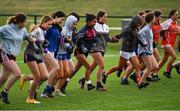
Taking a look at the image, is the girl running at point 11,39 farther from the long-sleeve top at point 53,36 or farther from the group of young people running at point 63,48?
the long-sleeve top at point 53,36

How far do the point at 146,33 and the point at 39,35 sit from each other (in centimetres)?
325

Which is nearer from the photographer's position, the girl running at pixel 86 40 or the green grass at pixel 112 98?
the green grass at pixel 112 98

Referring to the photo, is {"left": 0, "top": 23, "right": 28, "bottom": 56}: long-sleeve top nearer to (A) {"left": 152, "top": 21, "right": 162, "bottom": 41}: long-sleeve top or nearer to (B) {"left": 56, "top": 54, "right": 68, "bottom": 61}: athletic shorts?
(B) {"left": 56, "top": 54, "right": 68, "bottom": 61}: athletic shorts

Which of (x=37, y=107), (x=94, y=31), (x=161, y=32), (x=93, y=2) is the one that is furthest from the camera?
(x=93, y=2)

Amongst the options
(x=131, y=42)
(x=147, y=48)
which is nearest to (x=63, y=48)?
(x=131, y=42)

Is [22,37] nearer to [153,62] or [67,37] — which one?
[67,37]

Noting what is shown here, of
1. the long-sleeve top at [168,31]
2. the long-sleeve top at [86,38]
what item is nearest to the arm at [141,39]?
the long-sleeve top at [86,38]

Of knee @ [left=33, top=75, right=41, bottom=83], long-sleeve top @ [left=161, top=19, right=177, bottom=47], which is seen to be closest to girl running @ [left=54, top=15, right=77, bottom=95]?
knee @ [left=33, top=75, right=41, bottom=83]

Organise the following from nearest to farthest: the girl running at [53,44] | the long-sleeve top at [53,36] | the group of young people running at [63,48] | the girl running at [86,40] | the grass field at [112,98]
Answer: the grass field at [112,98], the group of young people running at [63,48], the girl running at [53,44], the long-sleeve top at [53,36], the girl running at [86,40]

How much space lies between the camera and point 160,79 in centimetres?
1812

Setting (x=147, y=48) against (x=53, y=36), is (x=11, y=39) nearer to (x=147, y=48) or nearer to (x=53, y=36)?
(x=53, y=36)

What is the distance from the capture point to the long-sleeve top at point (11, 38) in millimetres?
13234

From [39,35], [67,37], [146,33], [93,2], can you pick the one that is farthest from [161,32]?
[93,2]

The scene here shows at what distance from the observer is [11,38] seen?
13234mm
